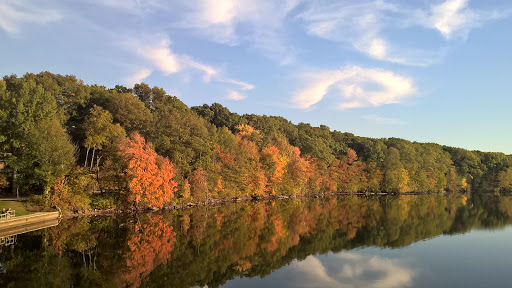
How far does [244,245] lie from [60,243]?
12.1m

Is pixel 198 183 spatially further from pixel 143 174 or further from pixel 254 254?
pixel 254 254

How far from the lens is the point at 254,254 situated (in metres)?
21.7

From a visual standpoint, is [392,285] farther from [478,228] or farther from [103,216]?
[103,216]

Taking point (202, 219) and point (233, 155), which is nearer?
point (202, 219)

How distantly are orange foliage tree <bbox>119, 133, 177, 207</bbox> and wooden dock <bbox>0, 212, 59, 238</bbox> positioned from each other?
26.1 ft

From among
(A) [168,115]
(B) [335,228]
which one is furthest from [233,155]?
(B) [335,228]

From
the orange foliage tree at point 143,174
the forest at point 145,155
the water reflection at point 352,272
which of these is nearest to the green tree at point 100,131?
the forest at point 145,155

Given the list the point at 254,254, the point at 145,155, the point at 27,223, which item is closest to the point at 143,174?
the point at 145,155

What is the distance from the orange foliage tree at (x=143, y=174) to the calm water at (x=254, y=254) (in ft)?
14.8

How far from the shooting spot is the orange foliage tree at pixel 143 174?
3769 cm

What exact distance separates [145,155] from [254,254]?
21.2m

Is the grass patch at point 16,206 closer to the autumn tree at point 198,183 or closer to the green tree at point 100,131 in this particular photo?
the green tree at point 100,131

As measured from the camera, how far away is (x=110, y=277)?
16.5 m

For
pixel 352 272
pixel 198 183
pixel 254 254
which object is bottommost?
pixel 352 272
